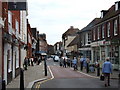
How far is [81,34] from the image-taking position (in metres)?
48.0

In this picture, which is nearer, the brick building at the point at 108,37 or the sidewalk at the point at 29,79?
the sidewalk at the point at 29,79

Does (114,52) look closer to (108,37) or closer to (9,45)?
(108,37)

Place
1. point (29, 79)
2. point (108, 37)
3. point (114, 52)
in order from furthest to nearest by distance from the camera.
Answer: point (108, 37)
point (114, 52)
point (29, 79)

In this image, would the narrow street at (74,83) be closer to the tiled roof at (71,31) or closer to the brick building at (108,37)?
the brick building at (108,37)

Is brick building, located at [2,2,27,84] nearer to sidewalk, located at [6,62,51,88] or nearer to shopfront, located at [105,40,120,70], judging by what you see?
sidewalk, located at [6,62,51,88]

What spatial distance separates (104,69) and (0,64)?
18.5ft

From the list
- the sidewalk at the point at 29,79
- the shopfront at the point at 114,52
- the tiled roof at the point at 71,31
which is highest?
the tiled roof at the point at 71,31

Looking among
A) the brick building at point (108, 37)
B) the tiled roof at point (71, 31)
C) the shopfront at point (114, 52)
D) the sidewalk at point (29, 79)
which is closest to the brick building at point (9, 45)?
the sidewalk at point (29, 79)

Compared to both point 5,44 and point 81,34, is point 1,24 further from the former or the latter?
point 81,34

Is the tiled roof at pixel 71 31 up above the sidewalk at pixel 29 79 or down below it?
above

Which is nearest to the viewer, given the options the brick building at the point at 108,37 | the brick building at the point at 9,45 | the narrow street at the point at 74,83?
the brick building at the point at 9,45

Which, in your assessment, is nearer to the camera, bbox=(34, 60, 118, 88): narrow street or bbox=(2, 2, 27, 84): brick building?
bbox=(2, 2, 27, 84): brick building

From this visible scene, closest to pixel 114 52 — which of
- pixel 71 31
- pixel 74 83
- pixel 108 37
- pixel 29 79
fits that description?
pixel 108 37

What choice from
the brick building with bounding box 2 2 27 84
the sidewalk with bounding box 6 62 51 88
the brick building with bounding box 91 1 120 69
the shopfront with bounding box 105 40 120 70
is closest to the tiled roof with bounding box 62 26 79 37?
the brick building with bounding box 91 1 120 69
